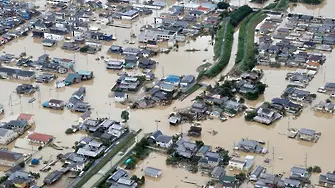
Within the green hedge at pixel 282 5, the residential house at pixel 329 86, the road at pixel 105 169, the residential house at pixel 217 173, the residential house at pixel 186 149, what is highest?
the green hedge at pixel 282 5

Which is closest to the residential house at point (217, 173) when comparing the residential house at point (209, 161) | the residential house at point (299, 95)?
the residential house at point (209, 161)

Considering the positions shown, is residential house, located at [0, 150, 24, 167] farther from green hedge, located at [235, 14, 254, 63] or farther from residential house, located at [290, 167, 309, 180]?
green hedge, located at [235, 14, 254, 63]

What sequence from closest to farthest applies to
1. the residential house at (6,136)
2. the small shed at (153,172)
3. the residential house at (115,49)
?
1. the small shed at (153,172)
2. the residential house at (6,136)
3. the residential house at (115,49)

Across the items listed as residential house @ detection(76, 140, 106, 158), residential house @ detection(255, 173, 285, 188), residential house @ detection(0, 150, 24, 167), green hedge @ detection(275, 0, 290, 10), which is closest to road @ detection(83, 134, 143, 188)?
residential house @ detection(76, 140, 106, 158)

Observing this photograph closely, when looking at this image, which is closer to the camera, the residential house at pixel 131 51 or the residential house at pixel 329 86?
the residential house at pixel 329 86

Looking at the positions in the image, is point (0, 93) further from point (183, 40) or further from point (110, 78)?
point (183, 40)

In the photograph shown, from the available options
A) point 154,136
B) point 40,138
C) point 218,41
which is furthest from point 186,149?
point 218,41

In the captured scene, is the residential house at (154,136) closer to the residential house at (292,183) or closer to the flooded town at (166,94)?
the flooded town at (166,94)

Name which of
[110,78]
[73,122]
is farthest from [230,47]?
[73,122]
